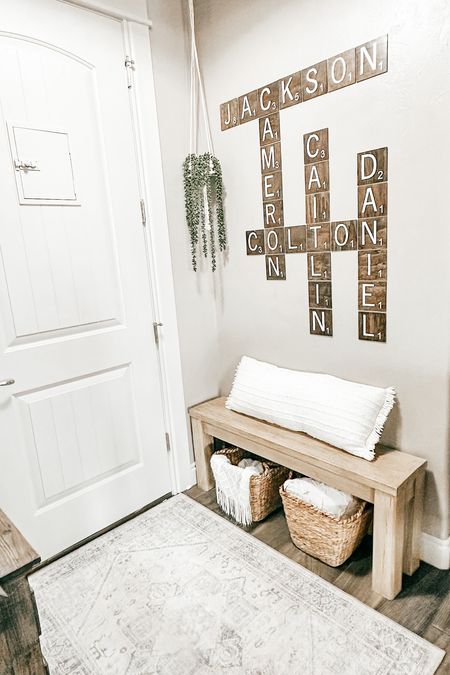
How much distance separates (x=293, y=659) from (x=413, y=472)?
77 centimetres

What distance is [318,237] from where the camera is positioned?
6.13ft

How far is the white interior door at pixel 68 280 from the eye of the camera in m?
1.69

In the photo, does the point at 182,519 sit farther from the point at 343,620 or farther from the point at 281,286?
the point at 281,286

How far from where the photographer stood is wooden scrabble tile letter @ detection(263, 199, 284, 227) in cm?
199

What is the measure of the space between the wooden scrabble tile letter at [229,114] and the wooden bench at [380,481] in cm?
153

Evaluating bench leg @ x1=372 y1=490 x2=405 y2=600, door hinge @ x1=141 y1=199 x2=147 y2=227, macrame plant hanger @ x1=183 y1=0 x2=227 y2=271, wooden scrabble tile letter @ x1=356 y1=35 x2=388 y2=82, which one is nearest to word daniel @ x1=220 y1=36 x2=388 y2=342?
wooden scrabble tile letter @ x1=356 y1=35 x2=388 y2=82

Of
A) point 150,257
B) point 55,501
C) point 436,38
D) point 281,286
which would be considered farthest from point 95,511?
point 436,38

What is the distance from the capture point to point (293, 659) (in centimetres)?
139

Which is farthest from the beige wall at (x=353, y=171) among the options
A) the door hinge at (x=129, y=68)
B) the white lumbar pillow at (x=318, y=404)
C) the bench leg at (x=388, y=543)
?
the door hinge at (x=129, y=68)

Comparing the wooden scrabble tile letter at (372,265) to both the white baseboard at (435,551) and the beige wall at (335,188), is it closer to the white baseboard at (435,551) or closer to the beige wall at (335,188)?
the beige wall at (335,188)

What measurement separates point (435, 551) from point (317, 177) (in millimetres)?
1662

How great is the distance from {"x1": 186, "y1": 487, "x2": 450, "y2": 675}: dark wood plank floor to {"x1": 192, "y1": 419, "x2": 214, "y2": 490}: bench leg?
0.46 metres

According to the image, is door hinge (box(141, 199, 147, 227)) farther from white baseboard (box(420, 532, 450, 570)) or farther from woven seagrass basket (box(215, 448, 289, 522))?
→ white baseboard (box(420, 532, 450, 570))

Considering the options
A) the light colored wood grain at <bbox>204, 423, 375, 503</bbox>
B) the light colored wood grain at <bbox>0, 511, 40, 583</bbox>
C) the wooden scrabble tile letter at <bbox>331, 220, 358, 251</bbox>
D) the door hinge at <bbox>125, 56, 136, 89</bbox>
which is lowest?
the light colored wood grain at <bbox>204, 423, 375, 503</bbox>
